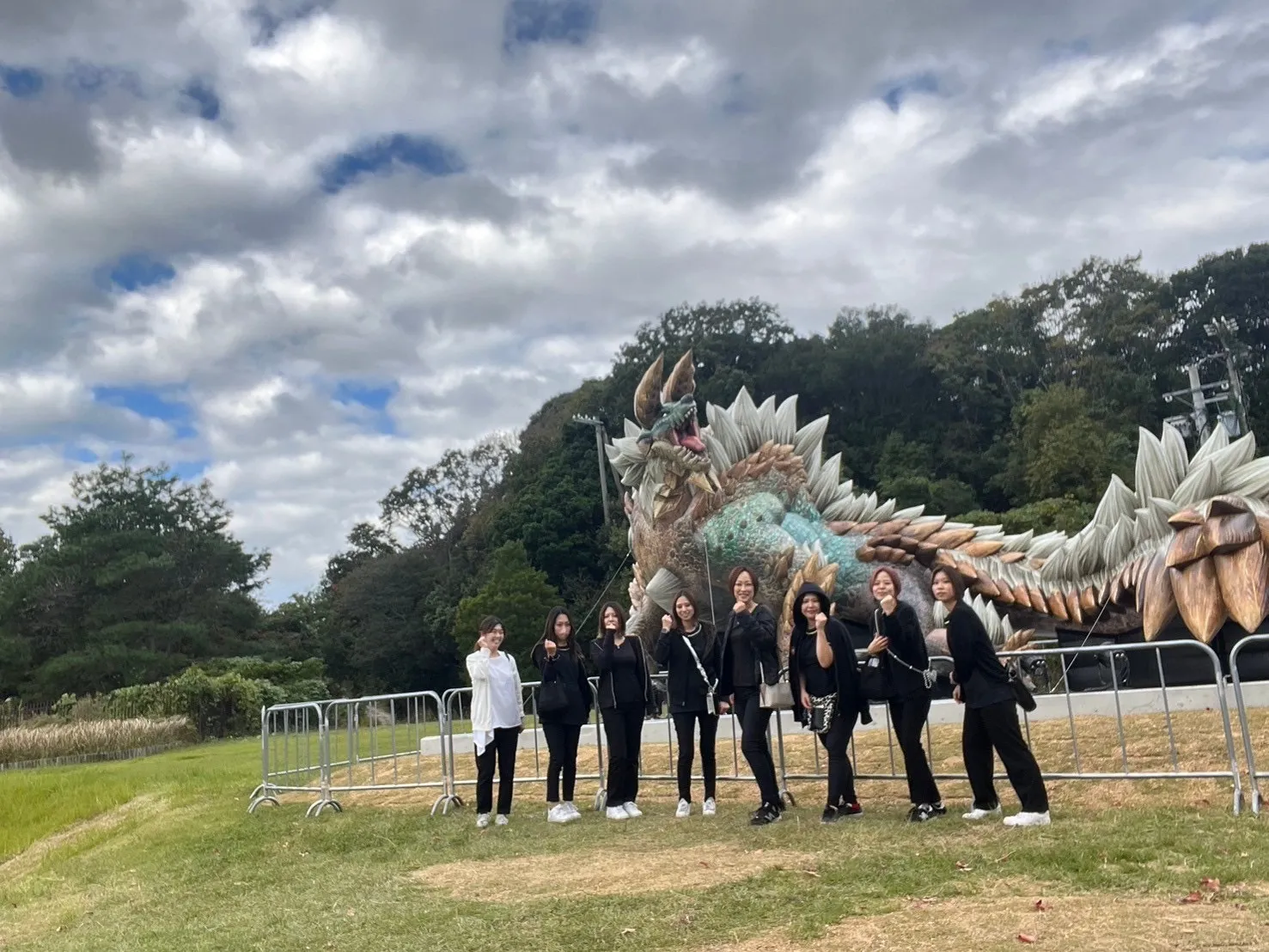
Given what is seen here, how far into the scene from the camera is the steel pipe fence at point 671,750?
21.3 ft

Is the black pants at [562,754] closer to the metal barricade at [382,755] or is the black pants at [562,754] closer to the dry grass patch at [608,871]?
the dry grass patch at [608,871]

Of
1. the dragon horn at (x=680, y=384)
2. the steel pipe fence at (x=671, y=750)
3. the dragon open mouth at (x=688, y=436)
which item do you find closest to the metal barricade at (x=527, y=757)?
the steel pipe fence at (x=671, y=750)

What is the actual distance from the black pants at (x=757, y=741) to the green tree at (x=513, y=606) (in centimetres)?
2212

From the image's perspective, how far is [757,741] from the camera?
571cm

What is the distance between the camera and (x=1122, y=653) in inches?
385

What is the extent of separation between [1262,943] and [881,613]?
2.61m

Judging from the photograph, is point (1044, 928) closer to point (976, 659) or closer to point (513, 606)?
point (976, 659)

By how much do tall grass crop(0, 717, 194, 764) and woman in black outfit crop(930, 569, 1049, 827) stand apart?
678 inches

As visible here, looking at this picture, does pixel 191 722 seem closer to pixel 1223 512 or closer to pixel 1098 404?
pixel 1223 512

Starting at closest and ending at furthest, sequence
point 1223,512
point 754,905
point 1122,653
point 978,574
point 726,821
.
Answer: point 754,905 < point 726,821 < point 1223,512 < point 1122,653 < point 978,574

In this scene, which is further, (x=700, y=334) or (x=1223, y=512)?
(x=700, y=334)

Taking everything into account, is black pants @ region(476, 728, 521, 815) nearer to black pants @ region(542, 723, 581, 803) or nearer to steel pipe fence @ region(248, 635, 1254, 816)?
black pants @ region(542, 723, 581, 803)

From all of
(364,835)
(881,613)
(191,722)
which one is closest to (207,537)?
(191,722)

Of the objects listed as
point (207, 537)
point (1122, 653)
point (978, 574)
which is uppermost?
point (207, 537)
